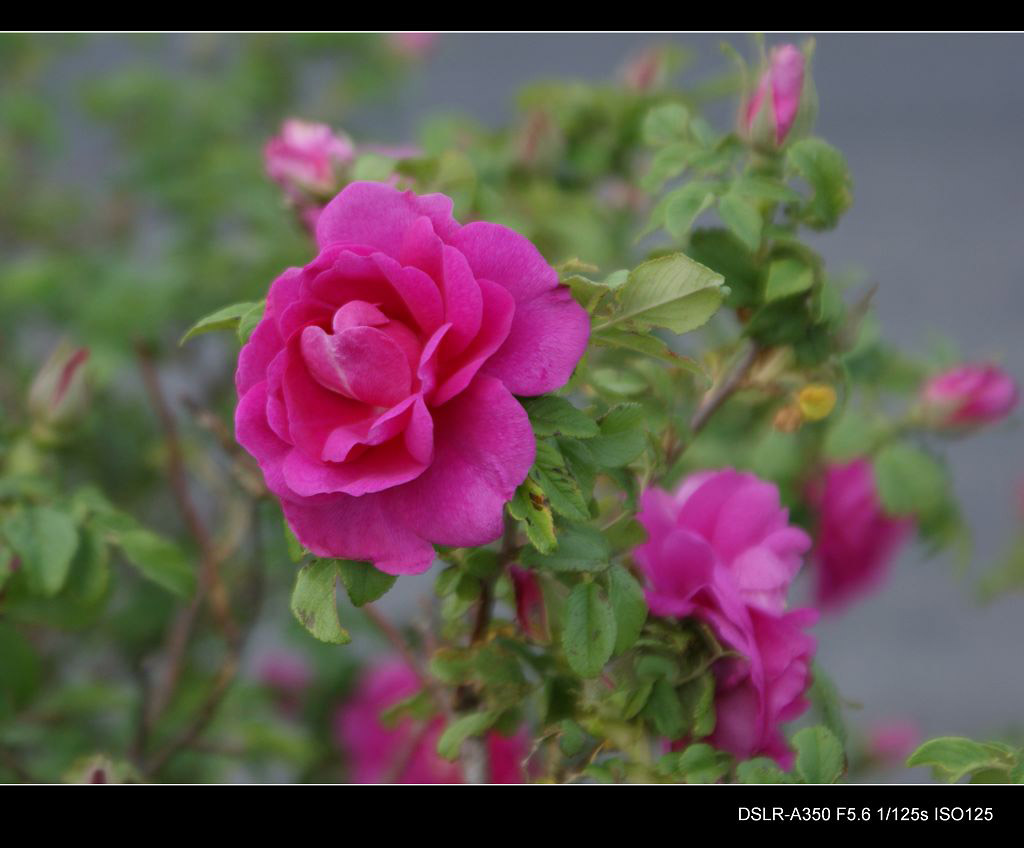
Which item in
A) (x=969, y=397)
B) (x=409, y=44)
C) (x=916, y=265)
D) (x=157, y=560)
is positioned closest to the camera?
(x=157, y=560)

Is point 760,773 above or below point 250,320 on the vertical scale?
below

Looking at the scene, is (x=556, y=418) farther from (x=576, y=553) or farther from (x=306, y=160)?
(x=306, y=160)

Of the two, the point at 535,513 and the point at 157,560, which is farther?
the point at 157,560

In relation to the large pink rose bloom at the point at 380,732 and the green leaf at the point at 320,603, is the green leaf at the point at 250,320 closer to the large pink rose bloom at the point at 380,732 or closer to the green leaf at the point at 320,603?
the green leaf at the point at 320,603

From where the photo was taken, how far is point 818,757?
1.49ft

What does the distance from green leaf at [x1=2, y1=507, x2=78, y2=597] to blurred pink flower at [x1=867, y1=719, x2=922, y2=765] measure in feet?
2.91

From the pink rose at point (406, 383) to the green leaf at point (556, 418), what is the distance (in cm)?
2

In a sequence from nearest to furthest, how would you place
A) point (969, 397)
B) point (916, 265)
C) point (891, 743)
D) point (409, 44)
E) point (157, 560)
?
point (157, 560) → point (969, 397) → point (891, 743) → point (409, 44) → point (916, 265)

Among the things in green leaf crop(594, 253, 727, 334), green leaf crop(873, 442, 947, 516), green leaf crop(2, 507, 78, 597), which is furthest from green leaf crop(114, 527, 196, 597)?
green leaf crop(873, 442, 947, 516)

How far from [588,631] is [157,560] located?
260 millimetres

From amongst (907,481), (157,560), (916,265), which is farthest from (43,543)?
(916,265)

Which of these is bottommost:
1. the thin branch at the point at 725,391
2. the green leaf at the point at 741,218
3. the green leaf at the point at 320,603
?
the thin branch at the point at 725,391

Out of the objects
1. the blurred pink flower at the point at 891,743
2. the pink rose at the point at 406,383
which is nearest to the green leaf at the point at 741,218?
the pink rose at the point at 406,383

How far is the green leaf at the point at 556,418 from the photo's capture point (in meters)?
0.41
